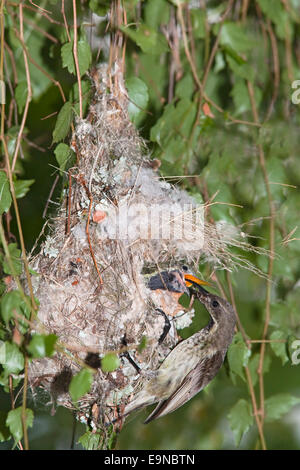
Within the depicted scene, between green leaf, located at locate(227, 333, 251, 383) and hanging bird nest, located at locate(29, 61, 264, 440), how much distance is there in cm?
23

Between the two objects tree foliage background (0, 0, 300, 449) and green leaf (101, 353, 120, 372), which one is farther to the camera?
tree foliage background (0, 0, 300, 449)

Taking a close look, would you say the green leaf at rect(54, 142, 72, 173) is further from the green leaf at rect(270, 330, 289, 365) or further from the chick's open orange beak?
the green leaf at rect(270, 330, 289, 365)

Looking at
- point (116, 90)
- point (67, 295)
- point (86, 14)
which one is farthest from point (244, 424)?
point (86, 14)

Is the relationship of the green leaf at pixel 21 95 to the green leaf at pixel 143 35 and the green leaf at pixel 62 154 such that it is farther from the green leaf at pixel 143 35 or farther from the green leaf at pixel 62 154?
the green leaf at pixel 143 35

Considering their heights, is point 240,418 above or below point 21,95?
below

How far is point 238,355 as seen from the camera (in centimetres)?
147

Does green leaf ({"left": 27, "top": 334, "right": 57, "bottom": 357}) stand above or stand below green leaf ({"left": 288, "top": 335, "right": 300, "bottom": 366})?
above

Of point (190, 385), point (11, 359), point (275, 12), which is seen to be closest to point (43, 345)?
point (11, 359)

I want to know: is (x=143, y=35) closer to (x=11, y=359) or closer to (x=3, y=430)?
(x=11, y=359)

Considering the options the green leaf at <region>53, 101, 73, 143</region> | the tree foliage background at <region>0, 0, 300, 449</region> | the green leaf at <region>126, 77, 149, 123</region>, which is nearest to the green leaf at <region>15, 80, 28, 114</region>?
the tree foliage background at <region>0, 0, 300, 449</region>

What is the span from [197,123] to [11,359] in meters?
0.87

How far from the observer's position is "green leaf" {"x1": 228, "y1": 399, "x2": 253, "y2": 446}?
148 centimetres

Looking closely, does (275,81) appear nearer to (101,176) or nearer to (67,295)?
(101,176)

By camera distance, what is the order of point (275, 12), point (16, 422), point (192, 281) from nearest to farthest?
point (16, 422) → point (192, 281) → point (275, 12)
